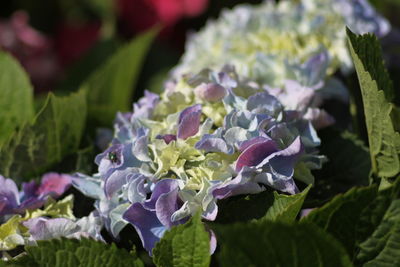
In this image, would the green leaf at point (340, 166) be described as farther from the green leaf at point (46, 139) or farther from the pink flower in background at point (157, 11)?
the pink flower in background at point (157, 11)

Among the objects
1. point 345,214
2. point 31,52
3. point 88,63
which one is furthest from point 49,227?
point 31,52

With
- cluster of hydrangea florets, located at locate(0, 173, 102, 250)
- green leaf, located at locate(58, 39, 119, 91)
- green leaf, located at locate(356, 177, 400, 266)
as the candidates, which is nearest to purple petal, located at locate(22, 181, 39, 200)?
cluster of hydrangea florets, located at locate(0, 173, 102, 250)

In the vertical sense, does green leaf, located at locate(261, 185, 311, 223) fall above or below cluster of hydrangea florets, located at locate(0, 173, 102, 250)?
above

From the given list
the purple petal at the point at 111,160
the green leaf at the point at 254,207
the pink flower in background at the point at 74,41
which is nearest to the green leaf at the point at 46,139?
the purple petal at the point at 111,160

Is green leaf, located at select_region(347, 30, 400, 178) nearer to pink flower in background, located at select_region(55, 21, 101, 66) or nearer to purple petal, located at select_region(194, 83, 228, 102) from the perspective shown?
purple petal, located at select_region(194, 83, 228, 102)

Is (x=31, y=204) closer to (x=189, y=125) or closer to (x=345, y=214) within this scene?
(x=189, y=125)

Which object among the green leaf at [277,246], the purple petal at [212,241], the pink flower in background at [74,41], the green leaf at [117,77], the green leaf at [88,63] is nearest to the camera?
the green leaf at [277,246]
